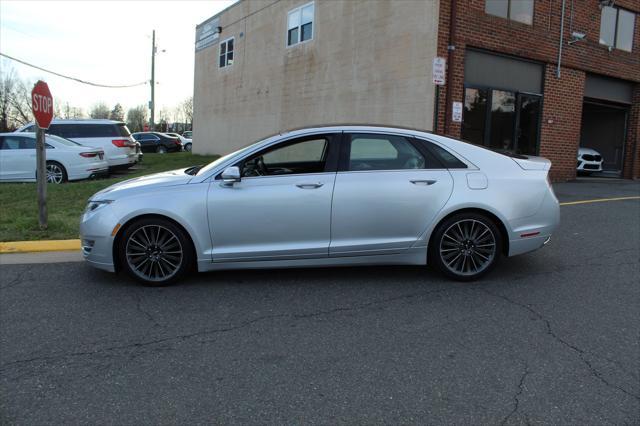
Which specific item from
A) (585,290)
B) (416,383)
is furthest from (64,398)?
(585,290)

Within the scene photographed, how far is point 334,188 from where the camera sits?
4898 mm

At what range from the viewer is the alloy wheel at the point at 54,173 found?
43.5 feet

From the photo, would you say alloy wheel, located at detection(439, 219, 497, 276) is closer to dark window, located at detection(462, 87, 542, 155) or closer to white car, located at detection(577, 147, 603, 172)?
dark window, located at detection(462, 87, 542, 155)

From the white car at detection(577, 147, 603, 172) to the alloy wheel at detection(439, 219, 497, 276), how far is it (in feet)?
48.9

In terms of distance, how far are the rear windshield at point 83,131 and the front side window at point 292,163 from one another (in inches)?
473

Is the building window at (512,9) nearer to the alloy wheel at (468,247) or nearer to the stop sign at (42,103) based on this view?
the alloy wheel at (468,247)

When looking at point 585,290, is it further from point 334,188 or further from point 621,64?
point 621,64

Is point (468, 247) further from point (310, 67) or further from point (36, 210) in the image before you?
point (310, 67)

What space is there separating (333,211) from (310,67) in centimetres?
1301

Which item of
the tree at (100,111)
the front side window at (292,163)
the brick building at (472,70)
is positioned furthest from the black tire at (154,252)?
the tree at (100,111)

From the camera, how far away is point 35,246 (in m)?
6.53

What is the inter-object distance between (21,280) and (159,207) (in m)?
1.78

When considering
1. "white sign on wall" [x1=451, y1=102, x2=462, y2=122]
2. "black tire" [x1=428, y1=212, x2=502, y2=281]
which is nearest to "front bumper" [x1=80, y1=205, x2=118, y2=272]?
"black tire" [x1=428, y1=212, x2=502, y2=281]

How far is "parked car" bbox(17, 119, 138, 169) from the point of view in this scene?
1554 centimetres
